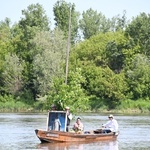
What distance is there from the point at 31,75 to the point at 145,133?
2143 inches

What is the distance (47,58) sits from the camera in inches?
3735

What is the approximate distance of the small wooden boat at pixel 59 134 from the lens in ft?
127

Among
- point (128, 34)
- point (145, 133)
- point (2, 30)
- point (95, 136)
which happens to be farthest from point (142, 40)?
point (95, 136)

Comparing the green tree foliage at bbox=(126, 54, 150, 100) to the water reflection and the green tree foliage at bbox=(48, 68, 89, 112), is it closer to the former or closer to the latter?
the green tree foliage at bbox=(48, 68, 89, 112)

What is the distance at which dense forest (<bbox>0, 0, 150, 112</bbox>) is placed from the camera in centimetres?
9606

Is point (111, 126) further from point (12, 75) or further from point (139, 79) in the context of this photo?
point (12, 75)

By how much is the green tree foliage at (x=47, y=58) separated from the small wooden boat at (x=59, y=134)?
175ft

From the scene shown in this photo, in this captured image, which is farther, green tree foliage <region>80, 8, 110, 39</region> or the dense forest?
green tree foliage <region>80, 8, 110, 39</region>

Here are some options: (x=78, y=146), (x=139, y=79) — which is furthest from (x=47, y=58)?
(x=78, y=146)

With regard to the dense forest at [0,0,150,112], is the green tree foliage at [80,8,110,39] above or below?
above

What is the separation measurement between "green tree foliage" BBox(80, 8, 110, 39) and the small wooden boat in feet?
340

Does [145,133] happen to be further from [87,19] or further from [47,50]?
[87,19]

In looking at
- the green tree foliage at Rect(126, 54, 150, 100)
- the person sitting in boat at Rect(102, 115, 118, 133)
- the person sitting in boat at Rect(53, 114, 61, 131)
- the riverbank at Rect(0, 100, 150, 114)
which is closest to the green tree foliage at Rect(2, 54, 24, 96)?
the riverbank at Rect(0, 100, 150, 114)

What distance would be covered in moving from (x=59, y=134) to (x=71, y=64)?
67626 mm
